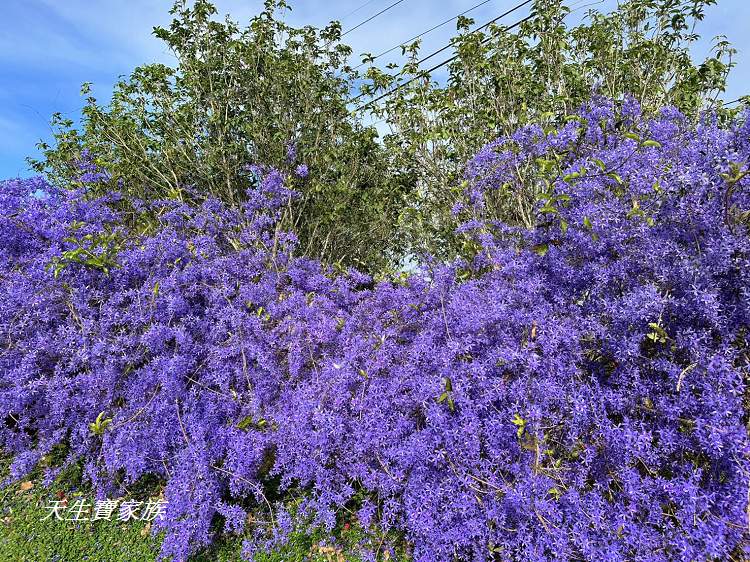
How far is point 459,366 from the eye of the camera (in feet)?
8.65

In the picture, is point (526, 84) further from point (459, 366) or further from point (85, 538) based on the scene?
point (85, 538)

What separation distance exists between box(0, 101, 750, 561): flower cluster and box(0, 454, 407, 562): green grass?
0.63ft

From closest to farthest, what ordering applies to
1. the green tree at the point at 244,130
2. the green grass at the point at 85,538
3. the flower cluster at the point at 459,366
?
1. the flower cluster at the point at 459,366
2. the green grass at the point at 85,538
3. the green tree at the point at 244,130

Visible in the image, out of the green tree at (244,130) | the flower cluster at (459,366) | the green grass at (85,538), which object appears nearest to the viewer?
the flower cluster at (459,366)

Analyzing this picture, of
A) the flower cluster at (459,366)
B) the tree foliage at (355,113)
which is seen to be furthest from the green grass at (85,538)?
the tree foliage at (355,113)

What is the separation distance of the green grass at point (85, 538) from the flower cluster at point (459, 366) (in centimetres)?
19

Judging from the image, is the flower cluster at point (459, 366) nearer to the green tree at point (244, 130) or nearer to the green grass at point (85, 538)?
the green grass at point (85, 538)

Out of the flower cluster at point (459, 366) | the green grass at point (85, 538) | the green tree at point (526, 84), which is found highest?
the green tree at point (526, 84)

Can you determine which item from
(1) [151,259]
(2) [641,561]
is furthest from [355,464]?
(1) [151,259]

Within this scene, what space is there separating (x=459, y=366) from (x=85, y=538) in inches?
117

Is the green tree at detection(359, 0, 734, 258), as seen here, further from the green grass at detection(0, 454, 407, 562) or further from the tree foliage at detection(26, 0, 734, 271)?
the green grass at detection(0, 454, 407, 562)

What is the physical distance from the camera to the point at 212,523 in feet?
10.7

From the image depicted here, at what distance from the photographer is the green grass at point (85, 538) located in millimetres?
3057

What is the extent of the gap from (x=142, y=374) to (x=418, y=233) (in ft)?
8.31
